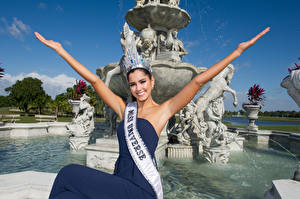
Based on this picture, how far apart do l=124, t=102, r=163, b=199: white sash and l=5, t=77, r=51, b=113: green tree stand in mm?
49514

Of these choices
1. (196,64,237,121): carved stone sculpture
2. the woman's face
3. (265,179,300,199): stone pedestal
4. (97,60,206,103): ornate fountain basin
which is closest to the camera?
the woman's face

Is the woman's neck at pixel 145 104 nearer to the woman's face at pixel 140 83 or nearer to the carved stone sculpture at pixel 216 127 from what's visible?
the woman's face at pixel 140 83

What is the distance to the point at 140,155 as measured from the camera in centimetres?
145

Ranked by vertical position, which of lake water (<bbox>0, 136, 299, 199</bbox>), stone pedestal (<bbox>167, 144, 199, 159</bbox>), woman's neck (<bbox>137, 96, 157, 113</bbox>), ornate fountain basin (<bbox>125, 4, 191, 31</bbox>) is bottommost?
lake water (<bbox>0, 136, 299, 199</bbox>)

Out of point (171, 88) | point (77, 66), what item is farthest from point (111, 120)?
point (77, 66)

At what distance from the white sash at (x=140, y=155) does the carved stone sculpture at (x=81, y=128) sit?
6.12m

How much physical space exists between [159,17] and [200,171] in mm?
6929

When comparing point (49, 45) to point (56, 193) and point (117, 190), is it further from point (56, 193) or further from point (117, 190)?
point (117, 190)

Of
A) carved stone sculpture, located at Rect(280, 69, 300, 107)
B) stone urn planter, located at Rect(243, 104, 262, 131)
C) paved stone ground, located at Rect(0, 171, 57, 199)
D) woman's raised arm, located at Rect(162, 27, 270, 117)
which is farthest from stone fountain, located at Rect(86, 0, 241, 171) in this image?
stone urn planter, located at Rect(243, 104, 262, 131)

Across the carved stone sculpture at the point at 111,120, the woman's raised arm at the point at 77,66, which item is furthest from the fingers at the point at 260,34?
the carved stone sculpture at the point at 111,120

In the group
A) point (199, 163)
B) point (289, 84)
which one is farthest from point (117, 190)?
point (199, 163)

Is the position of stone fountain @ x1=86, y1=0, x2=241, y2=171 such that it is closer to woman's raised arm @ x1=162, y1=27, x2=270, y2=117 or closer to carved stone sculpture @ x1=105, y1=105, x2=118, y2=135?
carved stone sculpture @ x1=105, y1=105, x2=118, y2=135

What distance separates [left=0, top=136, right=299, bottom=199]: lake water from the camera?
3.72m

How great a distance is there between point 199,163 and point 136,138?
4.96m
